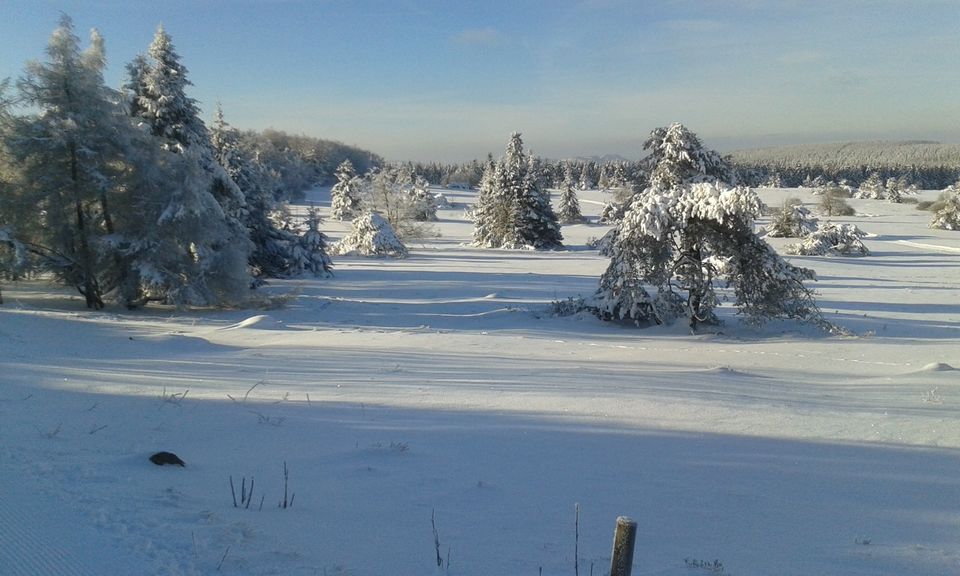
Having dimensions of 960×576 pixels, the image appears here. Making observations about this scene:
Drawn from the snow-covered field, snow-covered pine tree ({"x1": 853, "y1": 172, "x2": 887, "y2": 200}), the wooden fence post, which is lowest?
the snow-covered field

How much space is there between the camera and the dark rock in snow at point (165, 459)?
537 cm

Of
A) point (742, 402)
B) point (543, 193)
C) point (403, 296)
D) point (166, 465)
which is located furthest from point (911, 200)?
point (166, 465)

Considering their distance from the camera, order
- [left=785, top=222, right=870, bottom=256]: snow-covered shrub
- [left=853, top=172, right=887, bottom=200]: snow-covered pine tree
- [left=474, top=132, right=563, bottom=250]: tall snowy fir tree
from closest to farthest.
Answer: [left=785, top=222, right=870, bottom=256]: snow-covered shrub, [left=474, top=132, right=563, bottom=250]: tall snowy fir tree, [left=853, top=172, right=887, bottom=200]: snow-covered pine tree

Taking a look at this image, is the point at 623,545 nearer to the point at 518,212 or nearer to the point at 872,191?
the point at 518,212

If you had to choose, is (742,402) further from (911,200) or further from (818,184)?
(818,184)

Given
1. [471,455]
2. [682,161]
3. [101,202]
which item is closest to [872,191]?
[682,161]

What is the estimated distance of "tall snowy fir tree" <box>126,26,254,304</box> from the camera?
1950cm

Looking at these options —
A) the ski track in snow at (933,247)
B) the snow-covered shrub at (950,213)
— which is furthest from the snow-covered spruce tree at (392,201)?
the snow-covered shrub at (950,213)

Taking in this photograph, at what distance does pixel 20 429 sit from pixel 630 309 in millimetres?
14158

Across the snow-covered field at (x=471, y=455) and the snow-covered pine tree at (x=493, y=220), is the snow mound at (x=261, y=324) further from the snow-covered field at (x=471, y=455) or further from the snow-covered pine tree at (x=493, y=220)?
the snow-covered pine tree at (x=493, y=220)

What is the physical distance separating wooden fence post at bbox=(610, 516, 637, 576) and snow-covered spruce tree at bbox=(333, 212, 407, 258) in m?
38.9

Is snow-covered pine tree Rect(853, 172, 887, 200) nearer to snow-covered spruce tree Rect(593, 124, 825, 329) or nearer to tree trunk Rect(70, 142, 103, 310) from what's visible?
snow-covered spruce tree Rect(593, 124, 825, 329)

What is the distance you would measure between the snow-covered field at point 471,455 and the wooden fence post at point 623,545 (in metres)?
0.82

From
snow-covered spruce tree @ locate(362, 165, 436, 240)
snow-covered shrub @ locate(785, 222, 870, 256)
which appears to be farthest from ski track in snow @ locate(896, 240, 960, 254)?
snow-covered spruce tree @ locate(362, 165, 436, 240)
